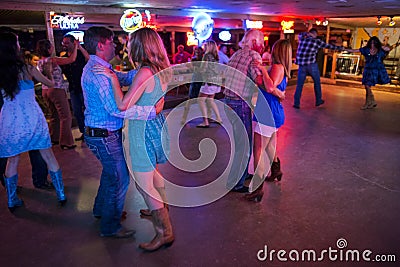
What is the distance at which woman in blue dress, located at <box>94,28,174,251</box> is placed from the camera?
211 centimetres

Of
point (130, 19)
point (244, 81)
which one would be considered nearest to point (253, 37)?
point (244, 81)

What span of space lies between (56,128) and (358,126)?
17.8 feet

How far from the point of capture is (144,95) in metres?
2.14

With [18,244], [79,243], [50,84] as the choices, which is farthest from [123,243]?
[50,84]

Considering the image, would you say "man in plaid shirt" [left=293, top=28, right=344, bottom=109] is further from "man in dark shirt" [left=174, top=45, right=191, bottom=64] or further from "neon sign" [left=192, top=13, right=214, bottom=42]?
"man in dark shirt" [left=174, top=45, right=191, bottom=64]

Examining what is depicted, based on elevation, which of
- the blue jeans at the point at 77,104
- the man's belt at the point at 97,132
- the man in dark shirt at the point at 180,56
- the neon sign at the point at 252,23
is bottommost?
the blue jeans at the point at 77,104

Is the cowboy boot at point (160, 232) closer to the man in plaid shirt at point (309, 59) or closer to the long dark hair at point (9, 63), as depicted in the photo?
the long dark hair at point (9, 63)

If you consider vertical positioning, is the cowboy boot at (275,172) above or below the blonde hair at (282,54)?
below

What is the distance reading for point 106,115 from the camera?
2.25m

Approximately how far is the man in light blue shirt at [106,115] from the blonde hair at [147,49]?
0.77 feet

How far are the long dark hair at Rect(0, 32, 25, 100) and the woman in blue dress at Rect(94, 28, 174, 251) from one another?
972 mm

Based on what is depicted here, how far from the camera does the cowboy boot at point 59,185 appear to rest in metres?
2.99

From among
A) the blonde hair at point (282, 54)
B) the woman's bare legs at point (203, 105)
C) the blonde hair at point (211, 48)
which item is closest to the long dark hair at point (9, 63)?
the blonde hair at point (282, 54)

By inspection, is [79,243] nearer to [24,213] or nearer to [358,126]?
[24,213]
